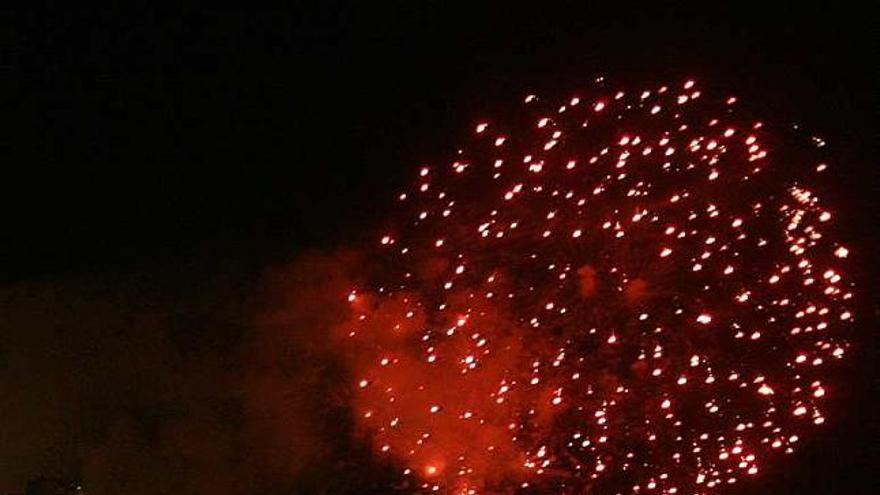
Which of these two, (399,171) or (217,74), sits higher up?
(217,74)

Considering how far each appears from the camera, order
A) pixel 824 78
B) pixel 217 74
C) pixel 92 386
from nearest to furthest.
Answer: pixel 824 78, pixel 217 74, pixel 92 386

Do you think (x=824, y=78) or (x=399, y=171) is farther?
(x=399, y=171)

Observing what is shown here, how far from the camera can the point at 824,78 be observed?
2.85 metres

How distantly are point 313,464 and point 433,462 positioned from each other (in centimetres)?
40

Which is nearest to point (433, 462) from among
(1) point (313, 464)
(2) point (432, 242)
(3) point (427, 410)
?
(3) point (427, 410)

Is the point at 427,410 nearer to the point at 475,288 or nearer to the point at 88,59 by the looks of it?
the point at 475,288

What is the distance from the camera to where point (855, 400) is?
2941 millimetres

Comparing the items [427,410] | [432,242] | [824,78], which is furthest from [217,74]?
[824,78]

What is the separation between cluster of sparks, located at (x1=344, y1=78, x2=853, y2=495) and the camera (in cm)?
298

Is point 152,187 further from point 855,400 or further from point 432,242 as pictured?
point 855,400

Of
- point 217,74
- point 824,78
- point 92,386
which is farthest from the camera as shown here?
point 92,386

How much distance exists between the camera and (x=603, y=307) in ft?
10.1

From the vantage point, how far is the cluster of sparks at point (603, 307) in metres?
2.98

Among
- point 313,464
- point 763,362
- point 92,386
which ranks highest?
point 92,386
